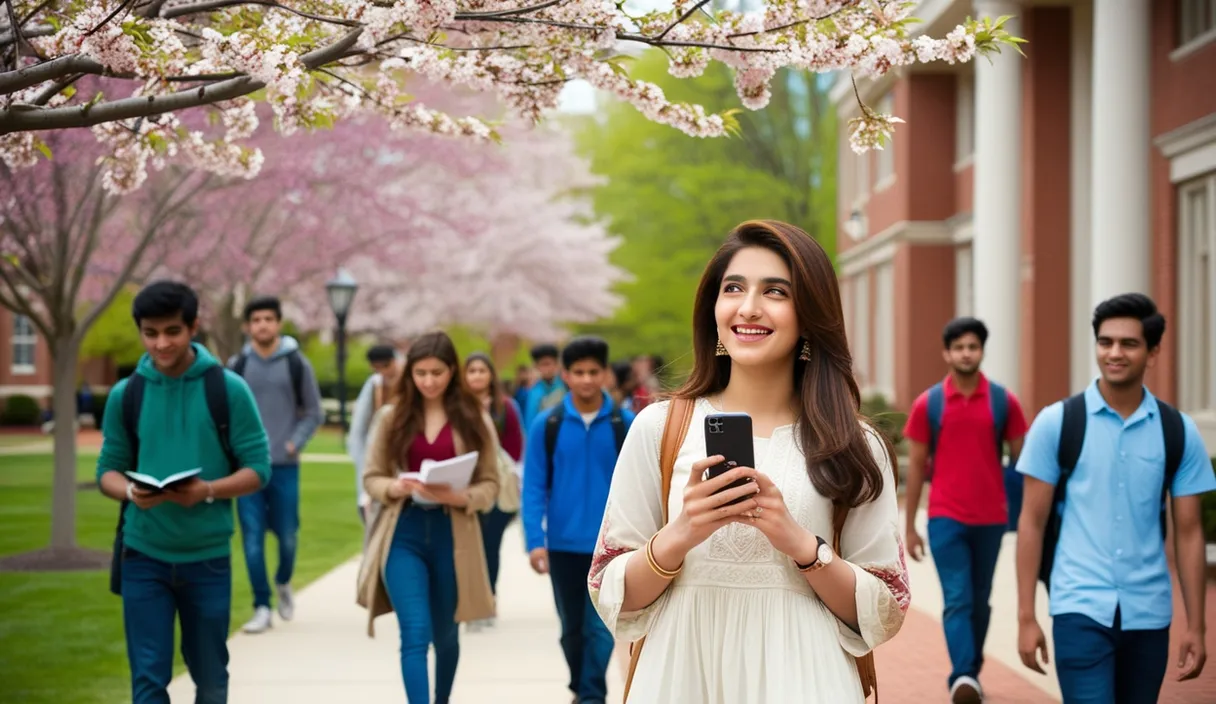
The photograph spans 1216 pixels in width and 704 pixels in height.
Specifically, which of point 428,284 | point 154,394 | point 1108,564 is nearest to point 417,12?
point 154,394

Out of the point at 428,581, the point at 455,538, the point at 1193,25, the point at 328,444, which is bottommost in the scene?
the point at 328,444

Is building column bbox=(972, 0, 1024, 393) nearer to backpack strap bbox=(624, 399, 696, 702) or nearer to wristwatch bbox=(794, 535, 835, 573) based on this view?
backpack strap bbox=(624, 399, 696, 702)

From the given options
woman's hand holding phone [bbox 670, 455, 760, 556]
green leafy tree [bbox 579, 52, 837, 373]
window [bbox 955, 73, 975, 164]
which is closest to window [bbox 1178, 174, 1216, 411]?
window [bbox 955, 73, 975, 164]

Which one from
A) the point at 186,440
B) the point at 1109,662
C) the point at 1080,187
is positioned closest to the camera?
the point at 1109,662

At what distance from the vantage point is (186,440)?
620 centimetres

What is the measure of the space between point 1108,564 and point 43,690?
237 inches

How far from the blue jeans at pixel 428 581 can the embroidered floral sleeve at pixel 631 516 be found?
12.1ft

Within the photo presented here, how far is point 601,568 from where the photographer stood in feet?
11.8

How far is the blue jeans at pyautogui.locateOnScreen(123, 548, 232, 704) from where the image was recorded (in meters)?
Answer: 5.83

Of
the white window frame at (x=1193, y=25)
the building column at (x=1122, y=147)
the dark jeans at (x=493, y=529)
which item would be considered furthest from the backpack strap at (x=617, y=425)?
the white window frame at (x=1193, y=25)

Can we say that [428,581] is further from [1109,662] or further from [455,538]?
[1109,662]

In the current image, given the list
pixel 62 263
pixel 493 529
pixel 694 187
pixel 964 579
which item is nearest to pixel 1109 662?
pixel 964 579

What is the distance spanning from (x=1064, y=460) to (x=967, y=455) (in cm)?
298

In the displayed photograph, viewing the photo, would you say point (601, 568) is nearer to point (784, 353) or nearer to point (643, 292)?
point (784, 353)
